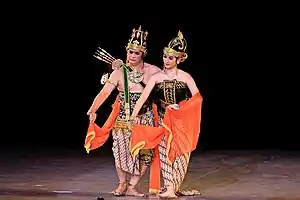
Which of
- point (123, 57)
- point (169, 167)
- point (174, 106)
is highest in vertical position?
point (123, 57)

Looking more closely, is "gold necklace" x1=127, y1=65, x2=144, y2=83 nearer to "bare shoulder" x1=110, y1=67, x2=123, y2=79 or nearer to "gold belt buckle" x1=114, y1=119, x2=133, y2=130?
"bare shoulder" x1=110, y1=67, x2=123, y2=79

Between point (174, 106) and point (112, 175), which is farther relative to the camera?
point (112, 175)

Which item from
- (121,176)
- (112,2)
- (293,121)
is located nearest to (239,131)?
(293,121)

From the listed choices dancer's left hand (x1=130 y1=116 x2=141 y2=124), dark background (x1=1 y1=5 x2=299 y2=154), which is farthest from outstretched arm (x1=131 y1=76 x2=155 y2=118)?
dark background (x1=1 y1=5 x2=299 y2=154)

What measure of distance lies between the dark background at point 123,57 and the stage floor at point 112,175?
853mm

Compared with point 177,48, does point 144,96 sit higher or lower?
lower

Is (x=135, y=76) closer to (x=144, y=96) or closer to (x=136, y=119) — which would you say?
(x=144, y=96)

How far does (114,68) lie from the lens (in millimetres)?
5609

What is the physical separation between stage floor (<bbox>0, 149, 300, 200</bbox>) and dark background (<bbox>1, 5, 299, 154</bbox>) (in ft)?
2.80

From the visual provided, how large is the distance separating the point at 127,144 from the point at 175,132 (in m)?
0.36

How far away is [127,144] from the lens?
18.4 feet

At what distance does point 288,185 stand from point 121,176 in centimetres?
133

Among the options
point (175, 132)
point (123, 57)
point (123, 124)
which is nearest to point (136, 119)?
point (123, 124)

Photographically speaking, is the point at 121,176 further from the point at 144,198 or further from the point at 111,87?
the point at 111,87
